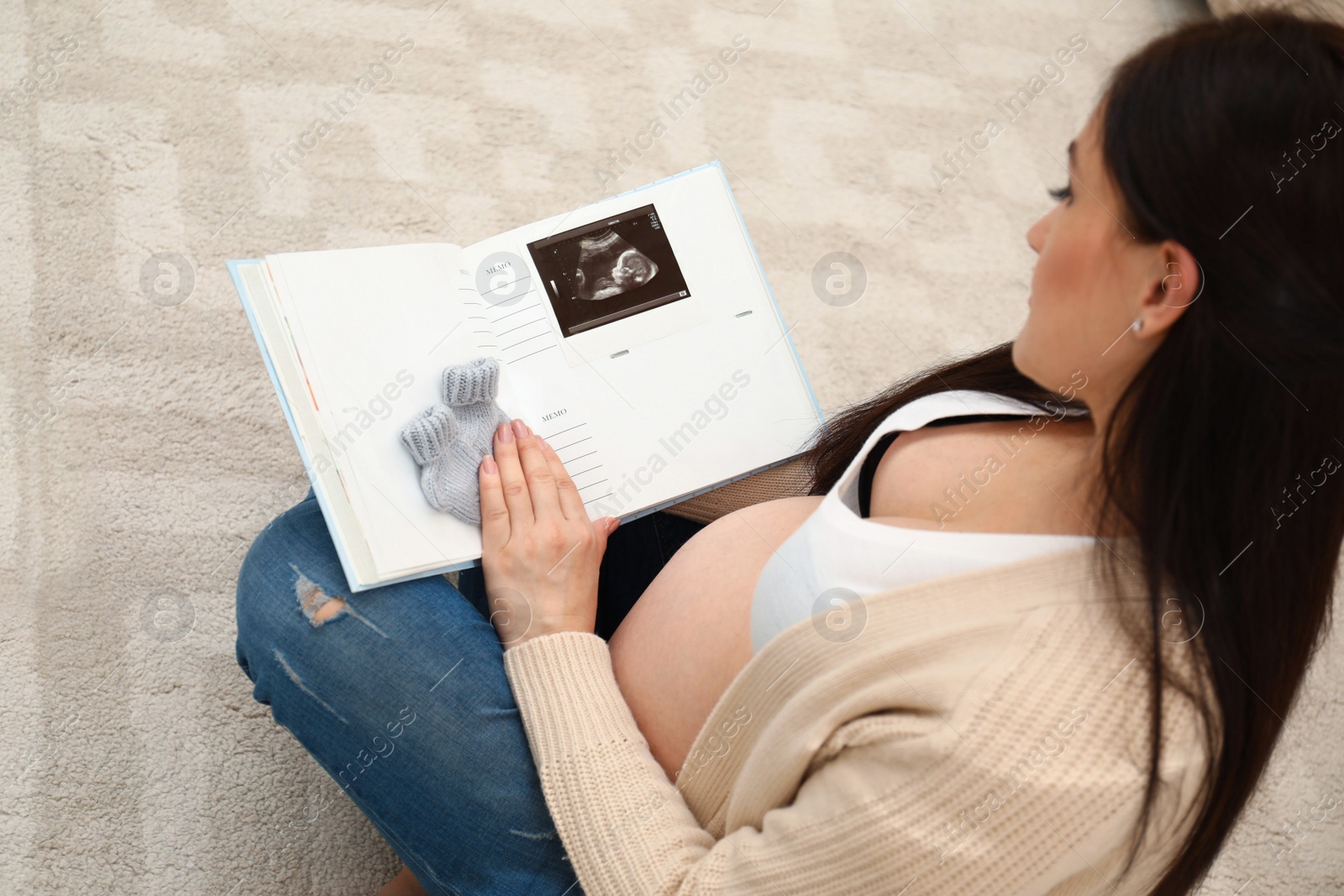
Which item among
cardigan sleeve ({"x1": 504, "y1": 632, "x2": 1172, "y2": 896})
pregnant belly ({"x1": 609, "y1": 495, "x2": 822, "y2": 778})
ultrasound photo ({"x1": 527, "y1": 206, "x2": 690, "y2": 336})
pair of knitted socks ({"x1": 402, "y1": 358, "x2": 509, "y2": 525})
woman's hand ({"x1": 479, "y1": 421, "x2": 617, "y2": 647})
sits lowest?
cardigan sleeve ({"x1": 504, "y1": 632, "x2": 1172, "y2": 896})

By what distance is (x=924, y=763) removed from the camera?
1.53ft

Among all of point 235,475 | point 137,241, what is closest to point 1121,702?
point 235,475

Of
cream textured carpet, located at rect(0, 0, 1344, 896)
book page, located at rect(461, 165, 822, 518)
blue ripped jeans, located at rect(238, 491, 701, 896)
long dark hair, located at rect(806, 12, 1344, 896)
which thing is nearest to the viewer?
long dark hair, located at rect(806, 12, 1344, 896)

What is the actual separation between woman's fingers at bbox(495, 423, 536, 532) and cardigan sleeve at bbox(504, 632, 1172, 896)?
3.7 inches

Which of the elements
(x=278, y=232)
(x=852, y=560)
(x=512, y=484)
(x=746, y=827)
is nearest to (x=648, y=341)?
(x=512, y=484)

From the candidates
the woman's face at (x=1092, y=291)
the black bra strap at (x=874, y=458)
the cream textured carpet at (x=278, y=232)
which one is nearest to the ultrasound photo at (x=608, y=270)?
the black bra strap at (x=874, y=458)

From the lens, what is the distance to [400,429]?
659 millimetres

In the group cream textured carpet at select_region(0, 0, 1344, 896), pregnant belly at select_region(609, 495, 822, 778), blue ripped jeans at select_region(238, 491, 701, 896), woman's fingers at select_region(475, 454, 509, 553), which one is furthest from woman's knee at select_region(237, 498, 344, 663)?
cream textured carpet at select_region(0, 0, 1344, 896)

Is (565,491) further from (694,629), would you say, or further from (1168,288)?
(1168,288)

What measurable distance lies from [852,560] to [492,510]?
27cm

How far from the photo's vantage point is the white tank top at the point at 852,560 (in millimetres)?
529

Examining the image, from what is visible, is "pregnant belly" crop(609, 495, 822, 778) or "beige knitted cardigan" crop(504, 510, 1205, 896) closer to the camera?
"beige knitted cardigan" crop(504, 510, 1205, 896)

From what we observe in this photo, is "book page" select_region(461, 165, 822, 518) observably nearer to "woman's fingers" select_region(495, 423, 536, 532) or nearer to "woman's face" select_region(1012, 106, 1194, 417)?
"woman's fingers" select_region(495, 423, 536, 532)

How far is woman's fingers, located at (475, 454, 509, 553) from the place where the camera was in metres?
0.68
